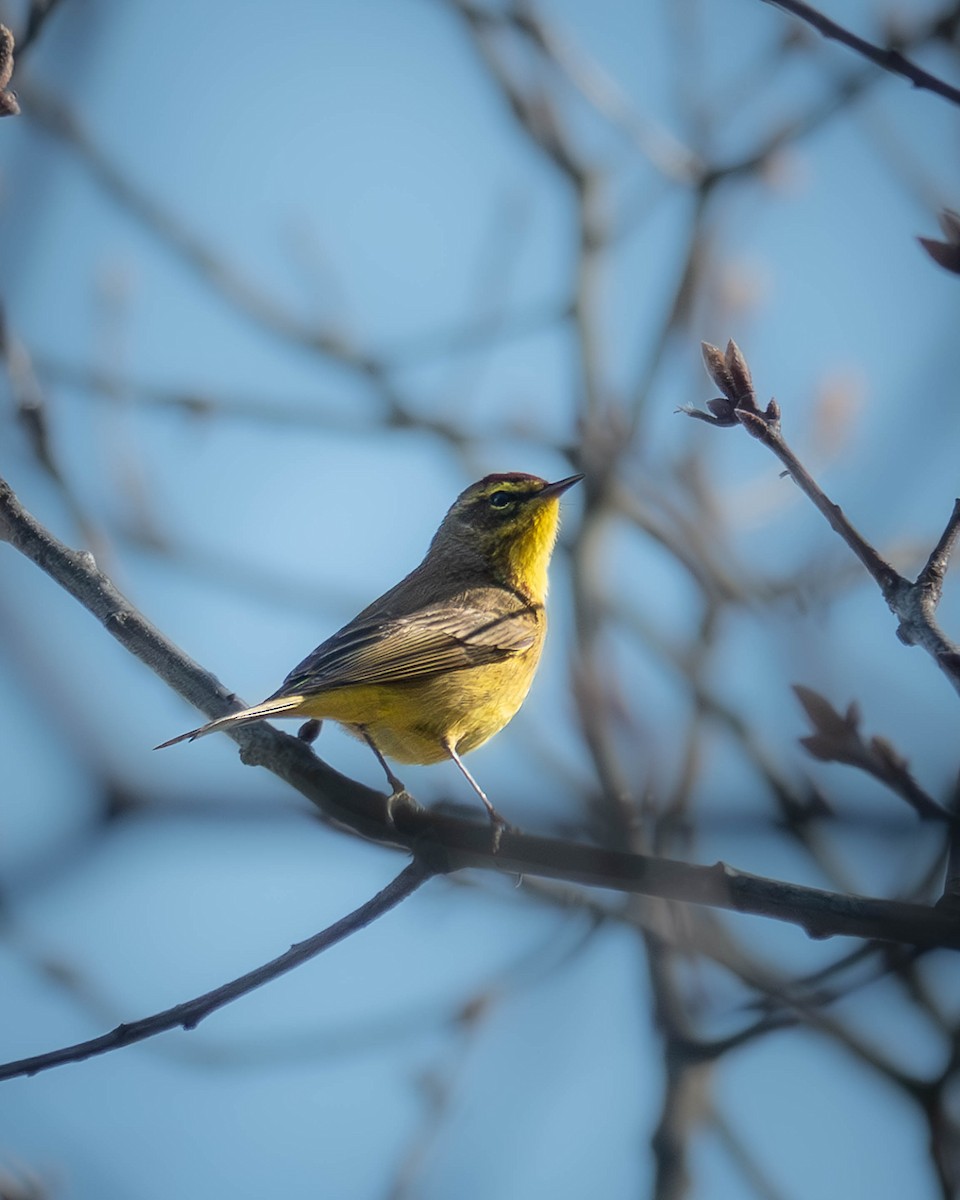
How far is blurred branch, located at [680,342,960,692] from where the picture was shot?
9.10 feet

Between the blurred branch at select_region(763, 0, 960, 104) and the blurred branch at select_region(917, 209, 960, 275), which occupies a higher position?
the blurred branch at select_region(763, 0, 960, 104)

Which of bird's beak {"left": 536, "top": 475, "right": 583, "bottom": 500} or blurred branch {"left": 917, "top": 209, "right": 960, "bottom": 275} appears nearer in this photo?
blurred branch {"left": 917, "top": 209, "right": 960, "bottom": 275}

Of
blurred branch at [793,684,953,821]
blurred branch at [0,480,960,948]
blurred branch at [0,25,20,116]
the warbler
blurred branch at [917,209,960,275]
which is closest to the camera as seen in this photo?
blurred branch at [917,209,960,275]

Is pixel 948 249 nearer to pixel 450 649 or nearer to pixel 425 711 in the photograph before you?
pixel 425 711

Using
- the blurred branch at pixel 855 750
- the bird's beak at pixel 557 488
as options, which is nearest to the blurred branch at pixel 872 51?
the blurred branch at pixel 855 750

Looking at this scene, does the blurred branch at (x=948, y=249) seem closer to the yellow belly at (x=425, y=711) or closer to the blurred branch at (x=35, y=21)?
the blurred branch at (x=35, y=21)

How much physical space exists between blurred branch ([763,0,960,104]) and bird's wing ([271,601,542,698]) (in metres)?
3.40

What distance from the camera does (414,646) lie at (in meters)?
6.20

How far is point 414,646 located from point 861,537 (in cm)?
362

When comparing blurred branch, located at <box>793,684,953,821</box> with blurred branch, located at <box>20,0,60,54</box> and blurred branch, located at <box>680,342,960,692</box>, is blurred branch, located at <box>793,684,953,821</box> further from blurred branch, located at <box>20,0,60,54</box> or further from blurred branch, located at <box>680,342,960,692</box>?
blurred branch, located at <box>20,0,60,54</box>

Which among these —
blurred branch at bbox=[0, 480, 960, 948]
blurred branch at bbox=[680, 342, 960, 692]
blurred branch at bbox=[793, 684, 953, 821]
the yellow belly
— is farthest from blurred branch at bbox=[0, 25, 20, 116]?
the yellow belly

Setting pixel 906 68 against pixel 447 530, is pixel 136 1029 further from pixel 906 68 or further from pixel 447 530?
pixel 447 530

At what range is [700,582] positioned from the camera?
6359mm

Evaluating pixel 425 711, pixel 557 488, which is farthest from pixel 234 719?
pixel 557 488
